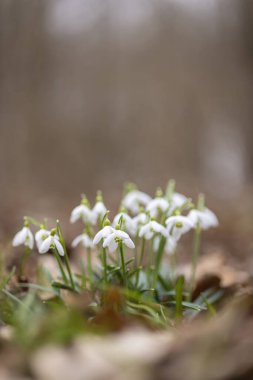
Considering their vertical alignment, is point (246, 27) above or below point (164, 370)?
above

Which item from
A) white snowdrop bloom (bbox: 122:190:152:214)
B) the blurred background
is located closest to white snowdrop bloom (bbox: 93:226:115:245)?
white snowdrop bloom (bbox: 122:190:152:214)

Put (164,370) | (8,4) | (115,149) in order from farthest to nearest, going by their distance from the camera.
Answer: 1. (115,149)
2. (8,4)
3. (164,370)

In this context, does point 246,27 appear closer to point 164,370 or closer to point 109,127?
point 109,127

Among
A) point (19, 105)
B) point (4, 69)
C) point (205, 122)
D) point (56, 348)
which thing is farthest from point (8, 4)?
point (56, 348)

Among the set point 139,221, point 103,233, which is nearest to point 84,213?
point 139,221

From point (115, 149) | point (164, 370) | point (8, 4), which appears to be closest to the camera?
point (164, 370)

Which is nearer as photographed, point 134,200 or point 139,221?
point 139,221

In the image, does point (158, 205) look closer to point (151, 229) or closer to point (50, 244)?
point (151, 229)

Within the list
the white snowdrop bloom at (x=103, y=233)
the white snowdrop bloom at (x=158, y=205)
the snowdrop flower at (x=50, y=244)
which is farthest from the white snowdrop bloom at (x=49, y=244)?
the white snowdrop bloom at (x=158, y=205)
